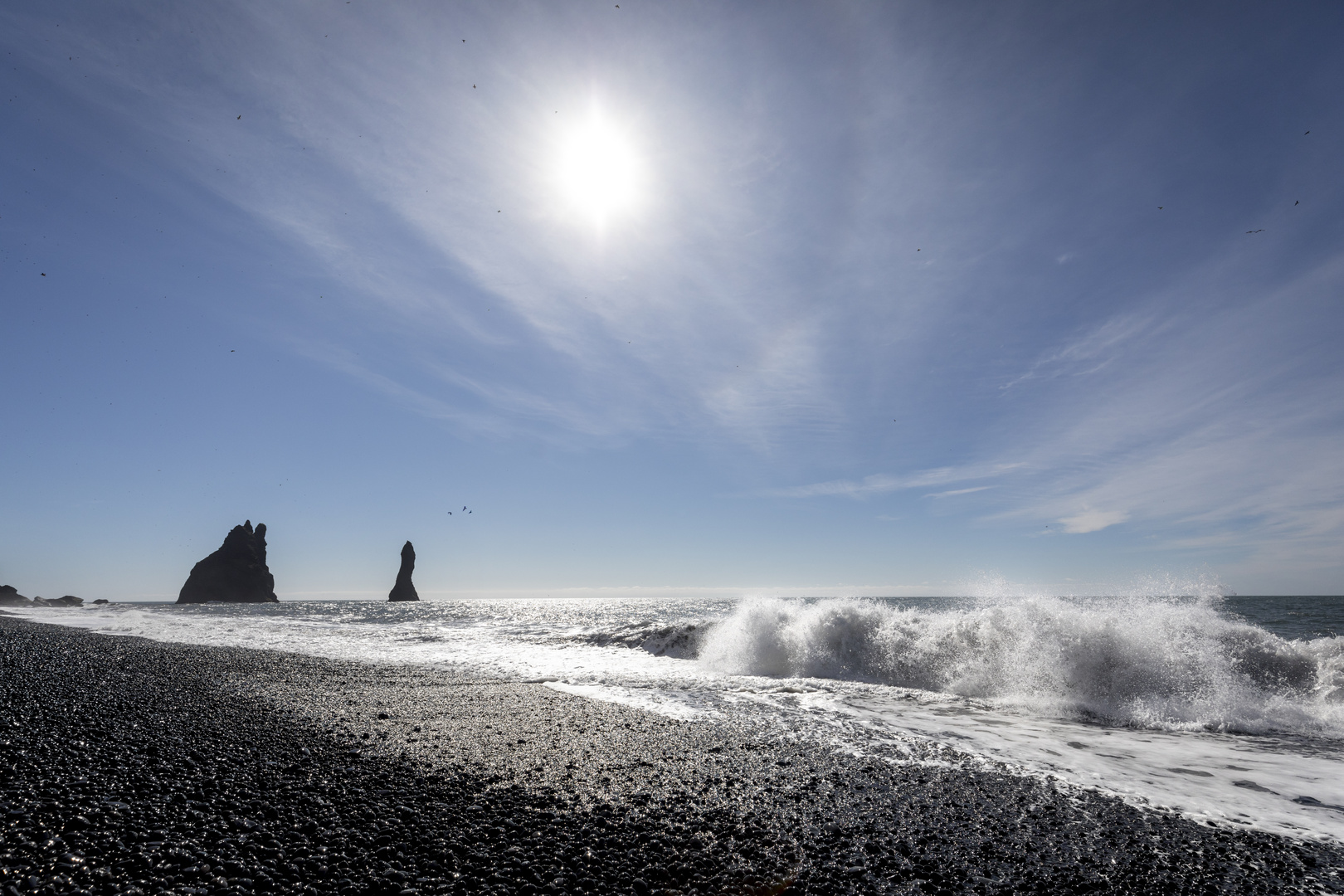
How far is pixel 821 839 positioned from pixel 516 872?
198cm

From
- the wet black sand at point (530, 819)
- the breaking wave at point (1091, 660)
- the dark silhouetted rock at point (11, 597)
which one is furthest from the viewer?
the dark silhouetted rock at point (11, 597)

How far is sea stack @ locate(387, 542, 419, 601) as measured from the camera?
93.7 metres

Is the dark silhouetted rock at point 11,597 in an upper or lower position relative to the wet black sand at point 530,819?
lower

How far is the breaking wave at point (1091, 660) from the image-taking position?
8.84 meters

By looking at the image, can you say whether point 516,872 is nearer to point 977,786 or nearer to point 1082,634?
point 977,786

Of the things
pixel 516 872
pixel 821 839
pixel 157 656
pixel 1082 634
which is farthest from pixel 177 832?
pixel 1082 634

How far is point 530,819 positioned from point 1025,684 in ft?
35.1

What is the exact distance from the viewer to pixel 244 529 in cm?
9244

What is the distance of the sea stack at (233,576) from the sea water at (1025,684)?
90942 millimetres

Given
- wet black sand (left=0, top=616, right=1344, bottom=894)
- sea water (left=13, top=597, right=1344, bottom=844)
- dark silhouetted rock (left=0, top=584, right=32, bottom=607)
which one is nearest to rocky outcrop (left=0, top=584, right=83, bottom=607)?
dark silhouetted rock (left=0, top=584, right=32, bottom=607)

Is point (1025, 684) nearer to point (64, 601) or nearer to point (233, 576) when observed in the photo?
point (64, 601)

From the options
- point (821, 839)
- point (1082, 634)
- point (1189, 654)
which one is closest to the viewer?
point (821, 839)

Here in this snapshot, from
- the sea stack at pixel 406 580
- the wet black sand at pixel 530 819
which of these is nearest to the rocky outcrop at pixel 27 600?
the sea stack at pixel 406 580

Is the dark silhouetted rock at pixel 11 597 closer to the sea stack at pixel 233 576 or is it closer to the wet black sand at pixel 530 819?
the sea stack at pixel 233 576
